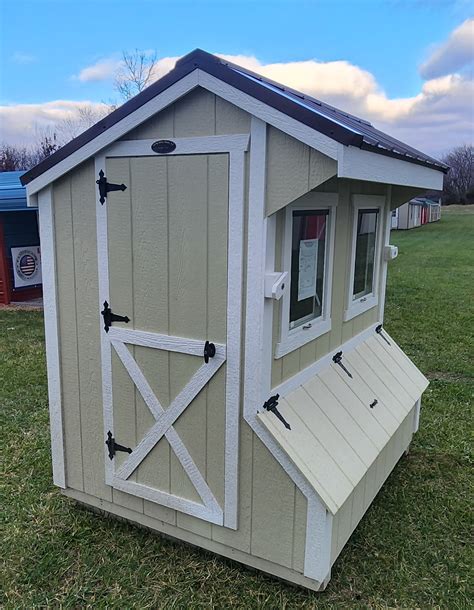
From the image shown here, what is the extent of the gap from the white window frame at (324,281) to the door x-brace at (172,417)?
0.40m

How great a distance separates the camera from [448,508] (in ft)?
11.5

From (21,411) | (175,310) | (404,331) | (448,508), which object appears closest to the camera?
(175,310)

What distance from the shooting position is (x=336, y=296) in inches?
127

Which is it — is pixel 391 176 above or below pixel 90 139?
below

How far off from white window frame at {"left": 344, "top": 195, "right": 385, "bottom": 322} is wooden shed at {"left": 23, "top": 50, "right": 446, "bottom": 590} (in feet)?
0.11

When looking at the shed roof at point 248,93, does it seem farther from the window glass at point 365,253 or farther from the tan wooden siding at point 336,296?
the window glass at point 365,253

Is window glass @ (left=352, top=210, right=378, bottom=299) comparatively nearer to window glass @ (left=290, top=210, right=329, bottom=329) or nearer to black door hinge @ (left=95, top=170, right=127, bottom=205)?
window glass @ (left=290, top=210, right=329, bottom=329)

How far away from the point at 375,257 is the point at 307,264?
4.11 feet

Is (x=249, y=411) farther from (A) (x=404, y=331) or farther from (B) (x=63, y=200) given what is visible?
(A) (x=404, y=331)

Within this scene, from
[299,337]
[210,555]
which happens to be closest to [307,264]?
[299,337]

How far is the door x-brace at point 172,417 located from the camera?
2709 millimetres

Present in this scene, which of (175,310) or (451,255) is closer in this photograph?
(175,310)

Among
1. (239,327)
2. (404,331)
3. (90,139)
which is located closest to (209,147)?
(90,139)

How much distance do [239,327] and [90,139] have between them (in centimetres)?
126
